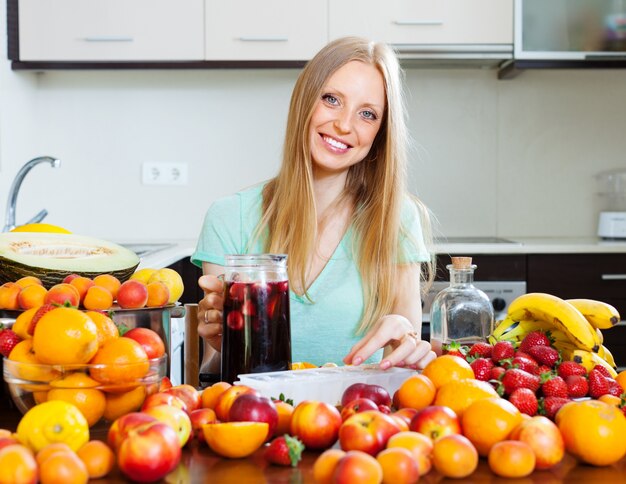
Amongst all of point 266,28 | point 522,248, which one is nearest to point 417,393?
point 522,248

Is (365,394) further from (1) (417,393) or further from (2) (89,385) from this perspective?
(2) (89,385)

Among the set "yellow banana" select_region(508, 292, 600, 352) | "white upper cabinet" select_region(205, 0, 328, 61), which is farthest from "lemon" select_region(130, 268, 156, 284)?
"white upper cabinet" select_region(205, 0, 328, 61)

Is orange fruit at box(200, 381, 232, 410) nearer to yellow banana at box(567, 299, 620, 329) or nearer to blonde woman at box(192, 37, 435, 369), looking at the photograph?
yellow banana at box(567, 299, 620, 329)

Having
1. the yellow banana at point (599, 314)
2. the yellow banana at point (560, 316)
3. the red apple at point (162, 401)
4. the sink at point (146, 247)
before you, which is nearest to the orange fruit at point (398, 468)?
the red apple at point (162, 401)

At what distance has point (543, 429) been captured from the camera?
785 mm

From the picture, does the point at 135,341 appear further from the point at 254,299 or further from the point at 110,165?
the point at 110,165

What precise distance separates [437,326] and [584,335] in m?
0.25

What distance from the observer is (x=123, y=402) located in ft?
2.88

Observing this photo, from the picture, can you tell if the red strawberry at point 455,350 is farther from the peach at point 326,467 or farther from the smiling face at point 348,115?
the smiling face at point 348,115

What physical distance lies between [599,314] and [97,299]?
2.44 feet

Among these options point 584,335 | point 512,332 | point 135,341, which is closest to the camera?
point 135,341

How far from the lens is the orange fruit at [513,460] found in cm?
75

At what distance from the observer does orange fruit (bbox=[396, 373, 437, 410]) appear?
902 millimetres

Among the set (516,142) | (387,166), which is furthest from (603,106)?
(387,166)
